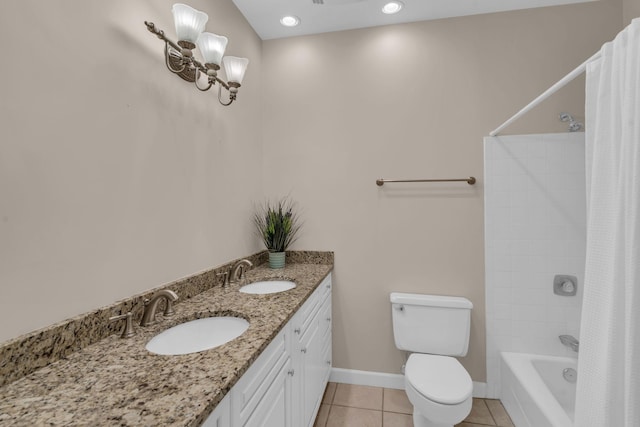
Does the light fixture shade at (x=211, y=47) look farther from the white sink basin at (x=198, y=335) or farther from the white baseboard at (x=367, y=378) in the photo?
the white baseboard at (x=367, y=378)

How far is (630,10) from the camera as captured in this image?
5.83ft

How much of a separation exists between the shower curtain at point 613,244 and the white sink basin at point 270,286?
51.3 inches

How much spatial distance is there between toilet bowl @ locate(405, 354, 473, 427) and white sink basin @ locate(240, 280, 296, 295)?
0.84m

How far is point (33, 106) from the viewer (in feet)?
2.65

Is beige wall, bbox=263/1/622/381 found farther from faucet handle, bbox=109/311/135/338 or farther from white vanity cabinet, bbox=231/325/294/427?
faucet handle, bbox=109/311/135/338

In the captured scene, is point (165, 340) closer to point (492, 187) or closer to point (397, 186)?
point (397, 186)

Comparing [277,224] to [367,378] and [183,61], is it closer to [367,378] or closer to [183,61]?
[183,61]

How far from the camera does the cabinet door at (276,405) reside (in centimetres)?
93

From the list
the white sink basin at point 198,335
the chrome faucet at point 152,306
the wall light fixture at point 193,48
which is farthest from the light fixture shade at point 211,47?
the white sink basin at point 198,335

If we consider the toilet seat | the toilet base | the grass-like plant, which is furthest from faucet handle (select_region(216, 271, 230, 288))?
the toilet base

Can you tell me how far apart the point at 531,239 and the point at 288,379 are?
1.78 metres

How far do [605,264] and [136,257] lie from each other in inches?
61.9

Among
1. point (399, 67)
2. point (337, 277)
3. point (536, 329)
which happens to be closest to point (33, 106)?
point (337, 277)

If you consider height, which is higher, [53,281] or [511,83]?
[511,83]
